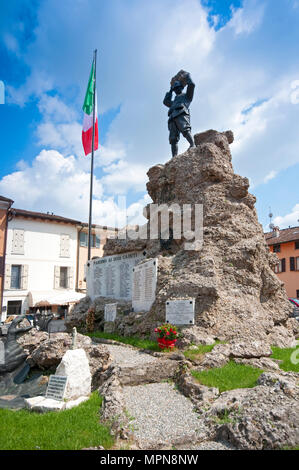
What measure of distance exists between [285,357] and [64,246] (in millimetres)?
24622

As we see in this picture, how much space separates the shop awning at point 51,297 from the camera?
20.6m

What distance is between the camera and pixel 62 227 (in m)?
30.1

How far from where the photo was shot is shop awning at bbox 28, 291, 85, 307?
2058 cm

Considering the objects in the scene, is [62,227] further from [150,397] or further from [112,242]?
[150,397]

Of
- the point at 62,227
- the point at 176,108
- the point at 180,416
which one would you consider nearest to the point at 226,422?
the point at 180,416

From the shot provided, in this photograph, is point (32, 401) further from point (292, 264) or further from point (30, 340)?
point (292, 264)

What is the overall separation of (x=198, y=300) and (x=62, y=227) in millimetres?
23129

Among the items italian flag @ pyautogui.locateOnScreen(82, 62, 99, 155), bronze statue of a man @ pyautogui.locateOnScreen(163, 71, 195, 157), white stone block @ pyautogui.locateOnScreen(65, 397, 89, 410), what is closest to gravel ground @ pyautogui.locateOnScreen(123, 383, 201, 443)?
white stone block @ pyautogui.locateOnScreen(65, 397, 89, 410)

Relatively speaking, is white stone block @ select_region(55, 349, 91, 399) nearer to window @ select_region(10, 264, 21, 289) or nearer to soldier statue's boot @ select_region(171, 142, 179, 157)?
soldier statue's boot @ select_region(171, 142, 179, 157)

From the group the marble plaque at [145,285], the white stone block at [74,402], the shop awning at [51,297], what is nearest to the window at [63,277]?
the shop awning at [51,297]

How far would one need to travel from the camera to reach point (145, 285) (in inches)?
434

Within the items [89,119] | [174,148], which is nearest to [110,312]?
[174,148]

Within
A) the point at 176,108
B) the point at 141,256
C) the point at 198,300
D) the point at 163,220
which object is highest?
the point at 176,108

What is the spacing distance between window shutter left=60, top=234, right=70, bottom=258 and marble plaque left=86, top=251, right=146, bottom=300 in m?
14.6
